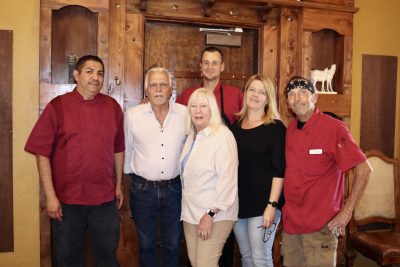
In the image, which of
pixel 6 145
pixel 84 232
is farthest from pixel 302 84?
pixel 6 145

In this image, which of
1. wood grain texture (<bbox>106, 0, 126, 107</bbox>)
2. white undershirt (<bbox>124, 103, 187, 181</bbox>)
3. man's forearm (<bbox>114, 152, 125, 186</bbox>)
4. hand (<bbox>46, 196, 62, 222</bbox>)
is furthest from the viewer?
wood grain texture (<bbox>106, 0, 126, 107</bbox>)

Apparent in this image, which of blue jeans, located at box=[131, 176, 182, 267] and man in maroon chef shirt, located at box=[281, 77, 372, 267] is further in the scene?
blue jeans, located at box=[131, 176, 182, 267]

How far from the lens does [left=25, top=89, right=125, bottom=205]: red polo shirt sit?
7.09 ft

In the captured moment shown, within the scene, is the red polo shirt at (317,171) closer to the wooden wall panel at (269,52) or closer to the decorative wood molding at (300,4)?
the wooden wall panel at (269,52)

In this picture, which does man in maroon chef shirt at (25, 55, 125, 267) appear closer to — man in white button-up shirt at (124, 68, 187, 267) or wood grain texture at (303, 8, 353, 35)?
man in white button-up shirt at (124, 68, 187, 267)

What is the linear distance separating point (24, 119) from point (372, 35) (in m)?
3.09

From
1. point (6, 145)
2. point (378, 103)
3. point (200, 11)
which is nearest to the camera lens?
point (6, 145)

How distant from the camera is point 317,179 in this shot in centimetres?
194

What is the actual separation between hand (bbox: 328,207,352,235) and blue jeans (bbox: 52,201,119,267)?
4.22 ft

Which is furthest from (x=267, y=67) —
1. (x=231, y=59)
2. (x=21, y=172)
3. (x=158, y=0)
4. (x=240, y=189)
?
(x=21, y=172)

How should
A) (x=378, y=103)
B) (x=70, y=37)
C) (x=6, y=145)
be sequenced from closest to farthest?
(x=6, y=145), (x=70, y=37), (x=378, y=103)

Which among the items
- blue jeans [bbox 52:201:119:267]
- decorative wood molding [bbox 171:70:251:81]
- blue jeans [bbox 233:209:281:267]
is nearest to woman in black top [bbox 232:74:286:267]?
blue jeans [bbox 233:209:281:267]

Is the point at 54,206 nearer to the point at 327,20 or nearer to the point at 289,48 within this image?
the point at 289,48

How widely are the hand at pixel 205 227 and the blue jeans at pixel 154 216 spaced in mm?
448
